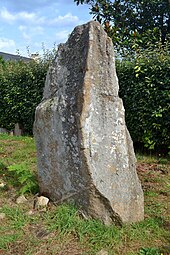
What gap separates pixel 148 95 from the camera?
6.52 meters

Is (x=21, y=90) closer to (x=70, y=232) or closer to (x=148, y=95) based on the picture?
(x=148, y=95)

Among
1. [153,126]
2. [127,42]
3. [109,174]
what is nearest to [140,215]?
[109,174]

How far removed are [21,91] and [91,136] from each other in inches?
271

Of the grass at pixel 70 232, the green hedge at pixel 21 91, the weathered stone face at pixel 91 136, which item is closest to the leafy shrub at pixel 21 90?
the green hedge at pixel 21 91

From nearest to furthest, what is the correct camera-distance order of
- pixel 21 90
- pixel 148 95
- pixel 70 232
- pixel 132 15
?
1. pixel 70 232
2. pixel 148 95
3. pixel 21 90
4. pixel 132 15

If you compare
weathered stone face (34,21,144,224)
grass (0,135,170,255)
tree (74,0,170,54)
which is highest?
tree (74,0,170,54)

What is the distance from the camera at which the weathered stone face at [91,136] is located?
3.05 meters

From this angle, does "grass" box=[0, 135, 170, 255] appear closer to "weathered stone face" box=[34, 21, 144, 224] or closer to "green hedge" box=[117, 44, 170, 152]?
"weathered stone face" box=[34, 21, 144, 224]

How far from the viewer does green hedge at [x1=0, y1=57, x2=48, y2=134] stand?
29.6 feet

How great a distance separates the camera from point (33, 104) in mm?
9133

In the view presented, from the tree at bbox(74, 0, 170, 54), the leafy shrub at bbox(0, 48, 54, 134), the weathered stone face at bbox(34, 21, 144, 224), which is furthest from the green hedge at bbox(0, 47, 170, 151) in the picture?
the tree at bbox(74, 0, 170, 54)

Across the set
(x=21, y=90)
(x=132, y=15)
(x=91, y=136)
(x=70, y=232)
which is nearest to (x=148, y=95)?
(x=91, y=136)

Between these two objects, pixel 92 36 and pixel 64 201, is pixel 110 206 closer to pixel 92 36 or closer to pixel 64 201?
pixel 64 201

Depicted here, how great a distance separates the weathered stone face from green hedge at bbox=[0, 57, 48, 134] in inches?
220
